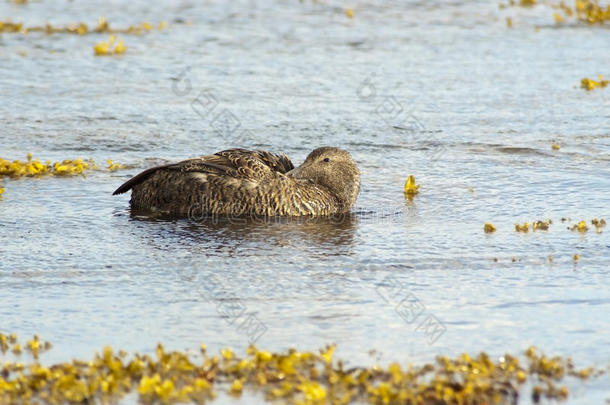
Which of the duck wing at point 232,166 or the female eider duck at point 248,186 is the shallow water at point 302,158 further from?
the duck wing at point 232,166

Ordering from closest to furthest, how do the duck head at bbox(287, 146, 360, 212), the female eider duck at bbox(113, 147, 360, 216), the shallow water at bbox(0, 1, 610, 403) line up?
the shallow water at bbox(0, 1, 610, 403), the female eider duck at bbox(113, 147, 360, 216), the duck head at bbox(287, 146, 360, 212)

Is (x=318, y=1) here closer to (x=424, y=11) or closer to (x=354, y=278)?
(x=424, y=11)

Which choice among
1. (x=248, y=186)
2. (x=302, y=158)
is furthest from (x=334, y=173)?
(x=302, y=158)

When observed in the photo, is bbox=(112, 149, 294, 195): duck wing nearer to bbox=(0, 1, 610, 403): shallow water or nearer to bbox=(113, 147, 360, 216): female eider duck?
bbox=(113, 147, 360, 216): female eider duck

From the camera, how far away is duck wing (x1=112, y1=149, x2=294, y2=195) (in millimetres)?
8461

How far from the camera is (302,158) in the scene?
10273 mm

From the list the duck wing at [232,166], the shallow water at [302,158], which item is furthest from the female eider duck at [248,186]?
the shallow water at [302,158]

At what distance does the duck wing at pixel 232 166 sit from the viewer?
27.8 ft

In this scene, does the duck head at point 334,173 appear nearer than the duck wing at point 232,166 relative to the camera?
No

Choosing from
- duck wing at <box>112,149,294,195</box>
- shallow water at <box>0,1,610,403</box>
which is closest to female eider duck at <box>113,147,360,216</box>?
duck wing at <box>112,149,294,195</box>

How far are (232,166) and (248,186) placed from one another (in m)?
0.23

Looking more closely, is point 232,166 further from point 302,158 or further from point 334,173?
point 302,158

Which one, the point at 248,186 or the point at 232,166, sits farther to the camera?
the point at 232,166

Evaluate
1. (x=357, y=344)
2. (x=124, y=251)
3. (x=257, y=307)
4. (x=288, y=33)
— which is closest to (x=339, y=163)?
(x=124, y=251)
